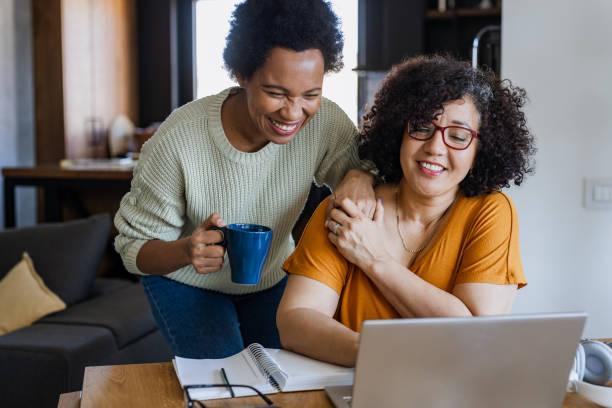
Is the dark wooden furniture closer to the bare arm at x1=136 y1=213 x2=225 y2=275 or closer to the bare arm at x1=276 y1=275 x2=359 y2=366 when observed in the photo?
the bare arm at x1=136 y1=213 x2=225 y2=275

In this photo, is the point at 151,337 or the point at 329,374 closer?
the point at 329,374

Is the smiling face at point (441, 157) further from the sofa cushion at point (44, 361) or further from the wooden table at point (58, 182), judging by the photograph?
the wooden table at point (58, 182)

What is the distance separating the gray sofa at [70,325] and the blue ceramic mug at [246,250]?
1185mm

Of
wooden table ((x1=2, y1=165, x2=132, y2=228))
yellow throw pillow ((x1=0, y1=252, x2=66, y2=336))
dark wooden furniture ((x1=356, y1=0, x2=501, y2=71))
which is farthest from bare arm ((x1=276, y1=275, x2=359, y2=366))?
dark wooden furniture ((x1=356, y1=0, x2=501, y2=71))

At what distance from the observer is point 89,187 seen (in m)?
3.43

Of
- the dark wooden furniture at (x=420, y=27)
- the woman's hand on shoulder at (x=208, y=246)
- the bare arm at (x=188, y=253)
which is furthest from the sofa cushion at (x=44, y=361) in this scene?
the dark wooden furniture at (x=420, y=27)

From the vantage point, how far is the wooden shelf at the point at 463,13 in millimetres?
4665

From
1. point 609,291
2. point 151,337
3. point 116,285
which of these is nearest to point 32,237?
point 116,285

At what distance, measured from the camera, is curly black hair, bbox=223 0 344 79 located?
1.28 meters

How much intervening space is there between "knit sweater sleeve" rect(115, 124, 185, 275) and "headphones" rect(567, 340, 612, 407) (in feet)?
3.12

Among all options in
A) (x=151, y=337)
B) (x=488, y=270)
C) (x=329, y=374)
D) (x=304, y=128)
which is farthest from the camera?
(x=151, y=337)

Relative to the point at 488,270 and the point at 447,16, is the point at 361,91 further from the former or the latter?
the point at 488,270

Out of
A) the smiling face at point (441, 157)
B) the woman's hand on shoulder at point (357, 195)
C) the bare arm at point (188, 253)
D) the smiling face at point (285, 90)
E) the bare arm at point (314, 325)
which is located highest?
the smiling face at point (285, 90)

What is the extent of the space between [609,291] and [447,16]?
3084 mm
